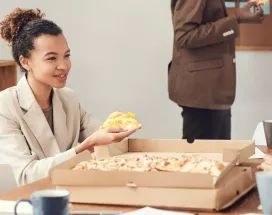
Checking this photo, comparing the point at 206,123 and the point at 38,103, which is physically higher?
the point at 38,103

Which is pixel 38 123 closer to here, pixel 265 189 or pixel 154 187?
pixel 154 187

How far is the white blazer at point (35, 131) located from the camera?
2246mm

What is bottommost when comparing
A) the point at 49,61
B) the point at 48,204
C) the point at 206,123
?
the point at 206,123

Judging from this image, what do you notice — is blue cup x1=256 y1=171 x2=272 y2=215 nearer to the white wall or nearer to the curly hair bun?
the curly hair bun

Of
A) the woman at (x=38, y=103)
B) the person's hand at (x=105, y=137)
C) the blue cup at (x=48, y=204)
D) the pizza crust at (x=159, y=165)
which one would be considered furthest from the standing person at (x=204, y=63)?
the blue cup at (x=48, y=204)

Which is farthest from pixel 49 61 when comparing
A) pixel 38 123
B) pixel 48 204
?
pixel 48 204

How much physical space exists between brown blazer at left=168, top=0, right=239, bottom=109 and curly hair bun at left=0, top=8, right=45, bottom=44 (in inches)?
46.0

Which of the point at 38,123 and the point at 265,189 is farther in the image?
the point at 38,123

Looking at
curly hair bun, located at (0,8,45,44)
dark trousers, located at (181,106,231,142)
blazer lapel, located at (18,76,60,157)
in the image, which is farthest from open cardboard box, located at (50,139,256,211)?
dark trousers, located at (181,106,231,142)

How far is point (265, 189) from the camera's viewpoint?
1.38 m

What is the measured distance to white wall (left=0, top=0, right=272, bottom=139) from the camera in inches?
161

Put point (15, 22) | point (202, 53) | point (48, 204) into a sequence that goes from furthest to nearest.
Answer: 1. point (202, 53)
2. point (15, 22)
3. point (48, 204)

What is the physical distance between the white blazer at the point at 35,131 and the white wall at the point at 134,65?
1.51 metres

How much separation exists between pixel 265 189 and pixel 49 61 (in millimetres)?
1429
